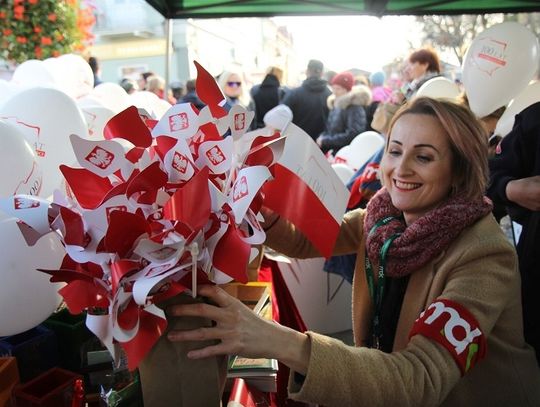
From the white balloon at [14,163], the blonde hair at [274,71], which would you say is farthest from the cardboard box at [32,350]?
the blonde hair at [274,71]

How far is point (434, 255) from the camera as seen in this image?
110 cm

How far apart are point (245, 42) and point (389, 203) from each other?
22923 mm

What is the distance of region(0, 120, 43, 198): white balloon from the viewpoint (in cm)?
104

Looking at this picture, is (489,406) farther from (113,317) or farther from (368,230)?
(113,317)

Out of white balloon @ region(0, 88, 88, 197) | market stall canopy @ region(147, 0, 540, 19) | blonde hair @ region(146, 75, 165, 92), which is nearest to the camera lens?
white balloon @ region(0, 88, 88, 197)

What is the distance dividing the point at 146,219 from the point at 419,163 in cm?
73

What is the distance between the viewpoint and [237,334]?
76 cm

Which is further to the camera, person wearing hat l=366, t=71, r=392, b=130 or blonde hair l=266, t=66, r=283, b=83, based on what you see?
blonde hair l=266, t=66, r=283, b=83

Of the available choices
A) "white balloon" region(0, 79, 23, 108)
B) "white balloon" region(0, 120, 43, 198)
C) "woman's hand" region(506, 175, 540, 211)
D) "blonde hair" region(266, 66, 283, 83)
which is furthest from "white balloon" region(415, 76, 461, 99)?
"blonde hair" region(266, 66, 283, 83)

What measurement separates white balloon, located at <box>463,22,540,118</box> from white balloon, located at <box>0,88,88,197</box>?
2.16 meters

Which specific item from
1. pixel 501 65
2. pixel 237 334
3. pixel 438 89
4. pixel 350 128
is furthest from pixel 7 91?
pixel 350 128

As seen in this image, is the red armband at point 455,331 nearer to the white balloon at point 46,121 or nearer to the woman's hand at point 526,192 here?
the woman's hand at point 526,192

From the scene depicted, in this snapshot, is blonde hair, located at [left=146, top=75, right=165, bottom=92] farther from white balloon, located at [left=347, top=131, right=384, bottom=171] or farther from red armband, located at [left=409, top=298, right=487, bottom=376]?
red armband, located at [left=409, top=298, right=487, bottom=376]

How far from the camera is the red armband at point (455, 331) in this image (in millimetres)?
896
